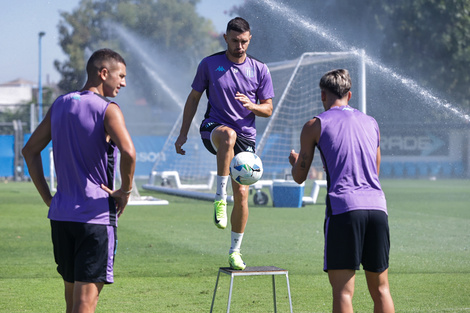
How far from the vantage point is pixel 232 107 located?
7.21 metres

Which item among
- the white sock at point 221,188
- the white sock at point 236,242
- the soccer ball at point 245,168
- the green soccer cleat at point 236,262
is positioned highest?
the soccer ball at point 245,168

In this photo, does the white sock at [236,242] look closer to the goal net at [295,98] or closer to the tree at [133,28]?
the goal net at [295,98]

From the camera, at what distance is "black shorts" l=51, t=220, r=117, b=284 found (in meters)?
4.68

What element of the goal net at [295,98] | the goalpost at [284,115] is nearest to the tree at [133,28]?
the goalpost at [284,115]

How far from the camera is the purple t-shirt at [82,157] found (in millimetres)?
4652

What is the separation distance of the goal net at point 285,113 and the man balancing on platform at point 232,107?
328 inches

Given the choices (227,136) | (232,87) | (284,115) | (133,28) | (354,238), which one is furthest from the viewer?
(133,28)

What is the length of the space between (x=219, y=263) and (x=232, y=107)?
10.9 ft

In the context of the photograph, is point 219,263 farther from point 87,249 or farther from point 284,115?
point 284,115

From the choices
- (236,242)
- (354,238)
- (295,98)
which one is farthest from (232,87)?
(295,98)

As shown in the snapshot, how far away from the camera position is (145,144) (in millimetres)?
38062

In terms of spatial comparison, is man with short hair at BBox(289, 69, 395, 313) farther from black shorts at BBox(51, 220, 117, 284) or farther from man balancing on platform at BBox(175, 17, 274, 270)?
man balancing on platform at BBox(175, 17, 274, 270)

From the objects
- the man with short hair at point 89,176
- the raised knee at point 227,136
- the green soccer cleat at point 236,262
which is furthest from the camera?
the raised knee at point 227,136

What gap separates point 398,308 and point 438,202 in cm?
1515
